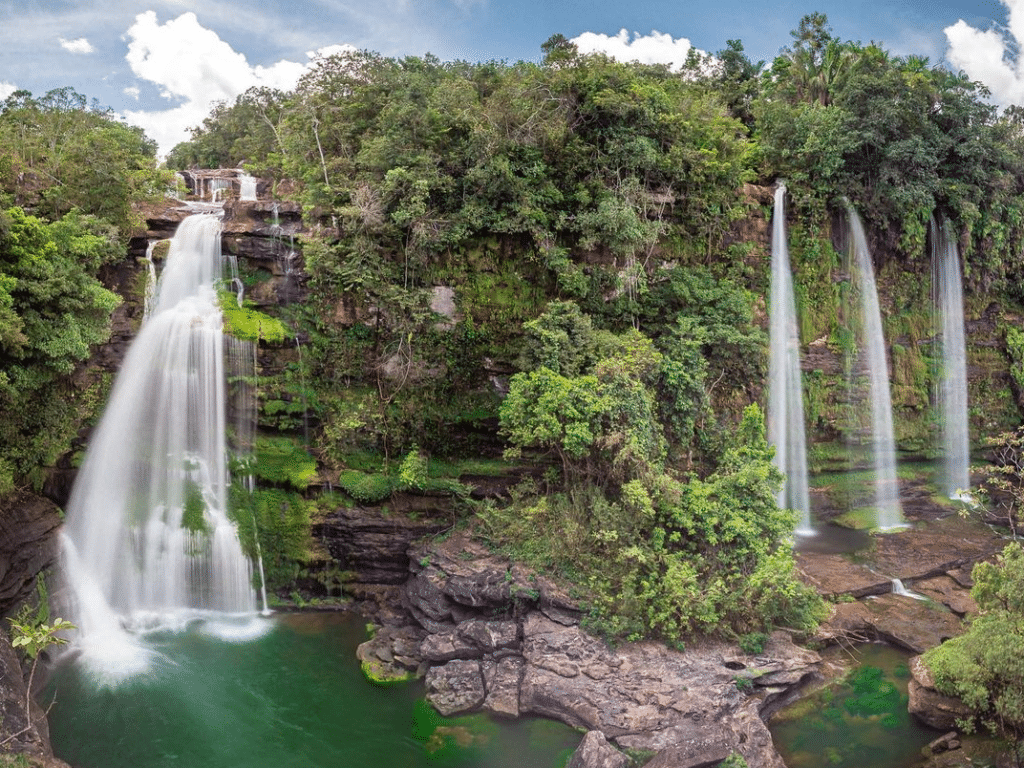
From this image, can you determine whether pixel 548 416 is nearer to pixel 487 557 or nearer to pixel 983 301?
pixel 487 557

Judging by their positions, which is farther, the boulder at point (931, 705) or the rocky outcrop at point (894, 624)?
the rocky outcrop at point (894, 624)

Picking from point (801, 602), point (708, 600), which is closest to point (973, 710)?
point (801, 602)

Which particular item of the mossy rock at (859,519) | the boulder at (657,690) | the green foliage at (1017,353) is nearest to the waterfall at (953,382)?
the green foliage at (1017,353)

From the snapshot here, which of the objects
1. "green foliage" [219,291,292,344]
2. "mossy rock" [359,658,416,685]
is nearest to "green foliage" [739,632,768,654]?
"mossy rock" [359,658,416,685]

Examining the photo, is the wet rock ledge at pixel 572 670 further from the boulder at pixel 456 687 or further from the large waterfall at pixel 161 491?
the large waterfall at pixel 161 491

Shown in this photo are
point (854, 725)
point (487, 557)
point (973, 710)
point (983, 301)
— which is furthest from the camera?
point (983, 301)

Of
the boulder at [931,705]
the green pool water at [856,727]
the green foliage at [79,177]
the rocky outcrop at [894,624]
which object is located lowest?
the green pool water at [856,727]
